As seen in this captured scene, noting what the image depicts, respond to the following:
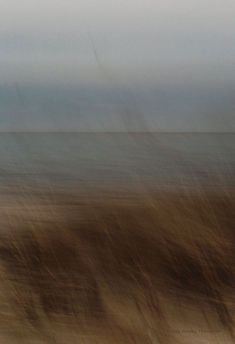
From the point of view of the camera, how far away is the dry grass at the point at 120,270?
1604mm

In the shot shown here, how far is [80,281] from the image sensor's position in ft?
5.37

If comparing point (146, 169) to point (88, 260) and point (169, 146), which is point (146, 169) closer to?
point (169, 146)

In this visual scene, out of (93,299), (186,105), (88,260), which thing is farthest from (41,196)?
(186,105)

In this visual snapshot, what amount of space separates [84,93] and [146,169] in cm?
29

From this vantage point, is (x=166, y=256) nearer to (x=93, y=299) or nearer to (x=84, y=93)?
(x=93, y=299)

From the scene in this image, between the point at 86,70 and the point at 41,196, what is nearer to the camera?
the point at 86,70

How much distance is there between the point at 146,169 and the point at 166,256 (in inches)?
10.3

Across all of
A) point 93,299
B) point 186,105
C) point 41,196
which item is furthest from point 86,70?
point 93,299

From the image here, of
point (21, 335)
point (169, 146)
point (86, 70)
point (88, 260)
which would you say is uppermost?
point (86, 70)

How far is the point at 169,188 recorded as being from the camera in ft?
5.51

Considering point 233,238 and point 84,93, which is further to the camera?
point 233,238

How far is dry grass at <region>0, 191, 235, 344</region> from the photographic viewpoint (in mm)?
1604

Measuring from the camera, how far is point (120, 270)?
64.8 inches

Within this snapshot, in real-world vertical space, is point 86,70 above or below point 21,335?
above
